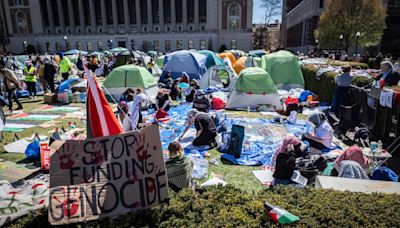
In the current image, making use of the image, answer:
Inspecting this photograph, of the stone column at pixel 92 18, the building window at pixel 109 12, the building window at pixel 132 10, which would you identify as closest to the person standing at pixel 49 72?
the building window at pixel 132 10

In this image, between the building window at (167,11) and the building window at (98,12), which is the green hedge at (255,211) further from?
the building window at (98,12)

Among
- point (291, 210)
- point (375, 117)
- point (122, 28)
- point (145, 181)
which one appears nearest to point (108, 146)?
point (145, 181)

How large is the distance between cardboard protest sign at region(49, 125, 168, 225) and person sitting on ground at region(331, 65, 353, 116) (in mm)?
7804

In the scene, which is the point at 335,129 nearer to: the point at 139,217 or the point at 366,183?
the point at 366,183

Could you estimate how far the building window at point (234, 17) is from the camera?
204 ft

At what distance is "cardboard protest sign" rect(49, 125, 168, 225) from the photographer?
281 cm

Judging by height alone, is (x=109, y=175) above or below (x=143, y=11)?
below

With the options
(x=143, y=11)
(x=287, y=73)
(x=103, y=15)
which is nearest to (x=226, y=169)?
(x=287, y=73)

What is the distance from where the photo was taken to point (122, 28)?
66438 millimetres

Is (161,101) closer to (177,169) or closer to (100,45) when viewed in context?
(177,169)

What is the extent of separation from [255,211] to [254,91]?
29.0ft

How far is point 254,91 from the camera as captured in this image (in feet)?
36.9

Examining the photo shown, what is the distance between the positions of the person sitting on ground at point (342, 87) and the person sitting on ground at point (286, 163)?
476cm

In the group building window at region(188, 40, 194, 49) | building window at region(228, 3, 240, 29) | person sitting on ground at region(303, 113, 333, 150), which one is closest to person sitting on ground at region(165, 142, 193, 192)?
person sitting on ground at region(303, 113, 333, 150)
